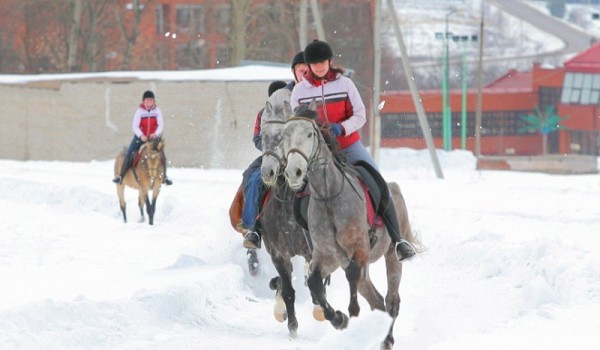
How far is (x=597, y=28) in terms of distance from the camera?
165500 mm

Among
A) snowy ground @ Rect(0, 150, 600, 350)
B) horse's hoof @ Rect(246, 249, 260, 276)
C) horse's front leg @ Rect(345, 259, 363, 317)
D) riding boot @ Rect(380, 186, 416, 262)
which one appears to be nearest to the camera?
horse's front leg @ Rect(345, 259, 363, 317)

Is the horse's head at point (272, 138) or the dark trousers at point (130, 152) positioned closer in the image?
the horse's head at point (272, 138)

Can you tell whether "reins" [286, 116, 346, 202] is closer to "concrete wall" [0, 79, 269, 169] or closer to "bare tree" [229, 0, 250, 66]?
"concrete wall" [0, 79, 269, 169]

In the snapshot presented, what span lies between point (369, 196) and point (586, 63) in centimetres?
7498

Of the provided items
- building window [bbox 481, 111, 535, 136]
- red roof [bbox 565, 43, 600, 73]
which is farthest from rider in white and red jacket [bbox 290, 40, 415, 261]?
red roof [bbox 565, 43, 600, 73]

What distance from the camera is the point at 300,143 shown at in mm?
9531

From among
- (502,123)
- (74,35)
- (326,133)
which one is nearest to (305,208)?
(326,133)

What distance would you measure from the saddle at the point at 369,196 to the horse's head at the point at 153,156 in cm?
1211

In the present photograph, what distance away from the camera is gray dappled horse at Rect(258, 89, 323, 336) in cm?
1095

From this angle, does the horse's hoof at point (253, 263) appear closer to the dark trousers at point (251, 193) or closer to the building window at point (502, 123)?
the dark trousers at point (251, 193)

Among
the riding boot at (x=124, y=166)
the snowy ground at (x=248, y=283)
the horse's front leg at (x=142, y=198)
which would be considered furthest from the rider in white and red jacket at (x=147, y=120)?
the snowy ground at (x=248, y=283)

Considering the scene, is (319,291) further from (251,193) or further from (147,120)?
(147,120)

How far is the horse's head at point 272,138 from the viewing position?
1039 cm

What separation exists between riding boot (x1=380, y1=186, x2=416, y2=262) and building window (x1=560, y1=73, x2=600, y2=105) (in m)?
72.4
